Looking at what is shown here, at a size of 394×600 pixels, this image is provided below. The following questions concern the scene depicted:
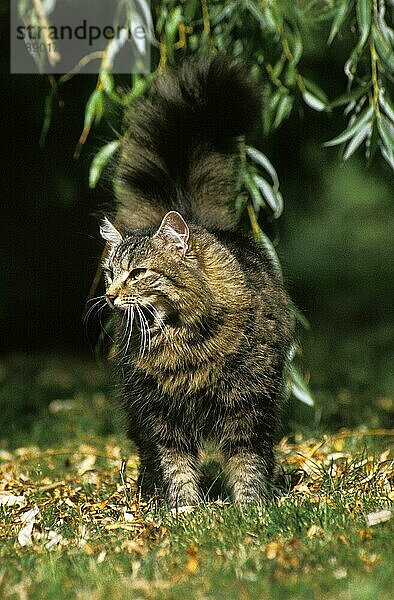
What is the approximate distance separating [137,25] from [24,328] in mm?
5990

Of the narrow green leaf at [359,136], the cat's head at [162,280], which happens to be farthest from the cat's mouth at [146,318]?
the narrow green leaf at [359,136]

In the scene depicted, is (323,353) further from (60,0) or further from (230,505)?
(230,505)

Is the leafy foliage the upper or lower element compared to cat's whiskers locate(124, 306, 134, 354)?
upper

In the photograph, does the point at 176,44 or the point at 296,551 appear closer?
the point at 296,551

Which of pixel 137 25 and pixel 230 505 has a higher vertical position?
pixel 137 25

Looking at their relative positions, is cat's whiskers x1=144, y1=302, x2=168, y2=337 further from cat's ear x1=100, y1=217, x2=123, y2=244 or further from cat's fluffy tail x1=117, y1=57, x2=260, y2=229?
cat's fluffy tail x1=117, y1=57, x2=260, y2=229

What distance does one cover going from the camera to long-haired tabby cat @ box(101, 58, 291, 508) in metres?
4.01

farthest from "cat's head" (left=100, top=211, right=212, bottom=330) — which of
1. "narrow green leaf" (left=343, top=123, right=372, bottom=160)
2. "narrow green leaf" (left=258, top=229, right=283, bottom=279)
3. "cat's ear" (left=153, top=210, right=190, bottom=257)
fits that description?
"narrow green leaf" (left=343, top=123, right=372, bottom=160)

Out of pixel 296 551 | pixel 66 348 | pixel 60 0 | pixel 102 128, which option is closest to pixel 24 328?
pixel 66 348

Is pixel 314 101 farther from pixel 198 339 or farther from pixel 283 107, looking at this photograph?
pixel 198 339

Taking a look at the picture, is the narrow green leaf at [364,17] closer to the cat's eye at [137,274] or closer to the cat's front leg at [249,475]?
the cat's eye at [137,274]

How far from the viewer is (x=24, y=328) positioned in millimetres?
10578

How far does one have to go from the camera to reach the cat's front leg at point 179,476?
4.13 metres

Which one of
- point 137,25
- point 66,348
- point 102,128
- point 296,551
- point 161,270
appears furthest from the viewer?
point 66,348
